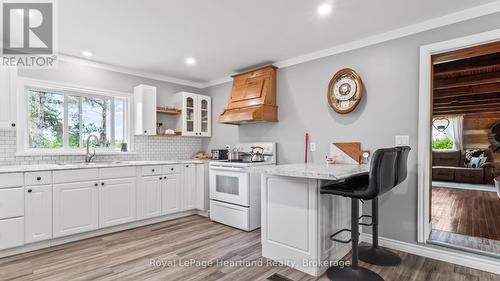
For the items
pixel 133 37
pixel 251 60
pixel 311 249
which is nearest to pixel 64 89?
pixel 133 37

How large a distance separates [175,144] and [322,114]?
277 cm

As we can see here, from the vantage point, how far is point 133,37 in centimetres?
298

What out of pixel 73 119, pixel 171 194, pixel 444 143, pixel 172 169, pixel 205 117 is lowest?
pixel 171 194

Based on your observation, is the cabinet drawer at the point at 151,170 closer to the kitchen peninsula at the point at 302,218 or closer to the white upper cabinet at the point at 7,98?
the white upper cabinet at the point at 7,98

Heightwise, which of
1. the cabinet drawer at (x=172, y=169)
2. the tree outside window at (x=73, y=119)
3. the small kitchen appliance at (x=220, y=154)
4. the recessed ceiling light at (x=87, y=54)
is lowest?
the cabinet drawer at (x=172, y=169)

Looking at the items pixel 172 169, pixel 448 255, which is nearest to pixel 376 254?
pixel 448 255

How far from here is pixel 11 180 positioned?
105 inches

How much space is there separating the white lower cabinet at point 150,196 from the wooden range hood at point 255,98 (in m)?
1.41

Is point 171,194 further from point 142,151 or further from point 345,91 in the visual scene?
point 345,91

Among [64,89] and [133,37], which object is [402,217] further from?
[64,89]

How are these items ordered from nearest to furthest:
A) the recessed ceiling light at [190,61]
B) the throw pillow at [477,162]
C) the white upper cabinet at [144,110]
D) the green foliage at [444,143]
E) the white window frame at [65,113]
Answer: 1. the white window frame at [65,113]
2. the recessed ceiling light at [190,61]
3. the white upper cabinet at [144,110]
4. the throw pillow at [477,162]
5. the green foliage at [444,143]

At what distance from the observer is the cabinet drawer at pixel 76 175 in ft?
9.71

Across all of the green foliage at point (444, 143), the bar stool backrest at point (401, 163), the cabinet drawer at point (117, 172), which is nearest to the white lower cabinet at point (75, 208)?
the cabinet drawer at point (117, 172)

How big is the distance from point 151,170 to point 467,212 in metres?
5.02
